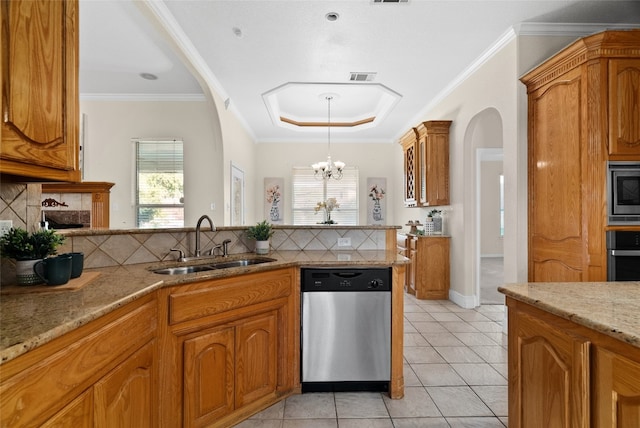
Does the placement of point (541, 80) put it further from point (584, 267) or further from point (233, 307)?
point (233, 307)

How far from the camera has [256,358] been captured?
2.01 m

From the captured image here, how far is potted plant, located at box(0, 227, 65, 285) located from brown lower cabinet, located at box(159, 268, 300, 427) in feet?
1.65

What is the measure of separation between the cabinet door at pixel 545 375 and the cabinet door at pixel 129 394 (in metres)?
1.54

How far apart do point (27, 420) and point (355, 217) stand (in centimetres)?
694

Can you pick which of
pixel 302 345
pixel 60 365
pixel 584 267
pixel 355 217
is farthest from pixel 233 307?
pixel 355 217

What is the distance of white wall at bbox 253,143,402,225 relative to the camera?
7.59m

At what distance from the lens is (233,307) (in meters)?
1.86

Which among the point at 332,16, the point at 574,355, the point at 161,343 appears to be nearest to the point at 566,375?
the point at 574,355

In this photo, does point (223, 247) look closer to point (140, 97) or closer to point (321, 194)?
point (140, 97)

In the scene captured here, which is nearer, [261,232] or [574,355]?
[574,355]

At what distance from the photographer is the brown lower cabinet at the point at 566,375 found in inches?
36.3

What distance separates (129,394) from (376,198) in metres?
6.69

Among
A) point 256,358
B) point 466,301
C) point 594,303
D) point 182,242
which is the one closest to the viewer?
point 594,303

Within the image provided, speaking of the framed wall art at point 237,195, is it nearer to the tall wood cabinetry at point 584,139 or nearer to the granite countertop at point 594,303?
the tall wood cabinetry at point 584,139
